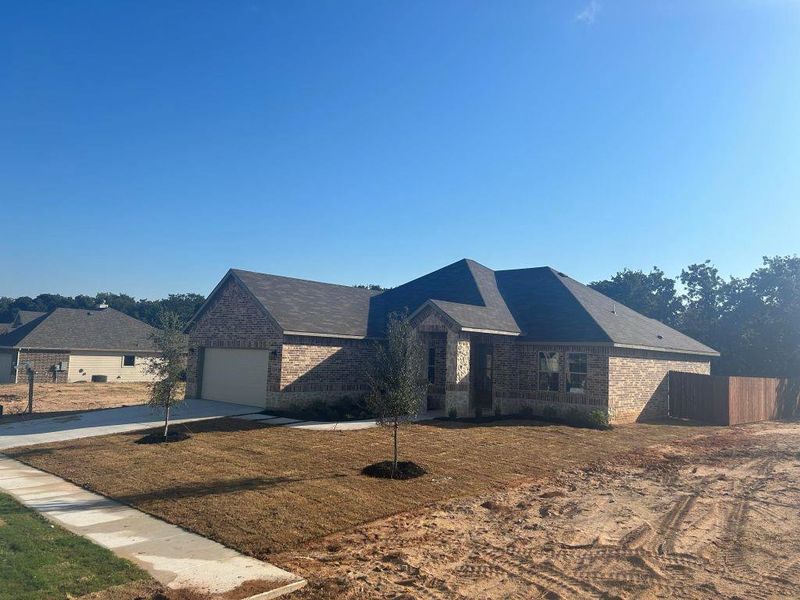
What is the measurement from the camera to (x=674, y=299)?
6456 cm

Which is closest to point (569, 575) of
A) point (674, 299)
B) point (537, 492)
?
point (537, 492)

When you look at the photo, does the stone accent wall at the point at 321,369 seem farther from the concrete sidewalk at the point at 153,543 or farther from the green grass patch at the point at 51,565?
the green grass patch at the point at 51,565

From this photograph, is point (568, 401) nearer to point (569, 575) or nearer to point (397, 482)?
point (397, 482)

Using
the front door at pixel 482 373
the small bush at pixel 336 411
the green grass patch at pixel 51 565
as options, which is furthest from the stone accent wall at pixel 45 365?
the green grass patch at pixel 51 565

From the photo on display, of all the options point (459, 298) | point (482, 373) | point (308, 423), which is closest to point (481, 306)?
point (459, 298)

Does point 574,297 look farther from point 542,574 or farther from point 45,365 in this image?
point 45,365

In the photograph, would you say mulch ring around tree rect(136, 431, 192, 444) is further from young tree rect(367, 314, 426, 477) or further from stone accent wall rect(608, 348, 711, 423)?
stone accent wall rect(608, 348, 711, 423)

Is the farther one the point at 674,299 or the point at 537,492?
the point at 674,299

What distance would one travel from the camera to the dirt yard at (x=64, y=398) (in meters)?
23.5

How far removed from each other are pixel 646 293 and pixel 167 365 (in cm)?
5923

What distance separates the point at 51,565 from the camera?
20.7 feet

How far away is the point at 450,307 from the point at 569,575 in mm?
15177

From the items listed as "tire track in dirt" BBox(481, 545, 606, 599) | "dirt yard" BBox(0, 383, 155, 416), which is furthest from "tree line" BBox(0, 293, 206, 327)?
"tire track in dirt" BBox(481, 545, 606, 599)

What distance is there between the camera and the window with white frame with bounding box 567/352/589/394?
70.5 ft
